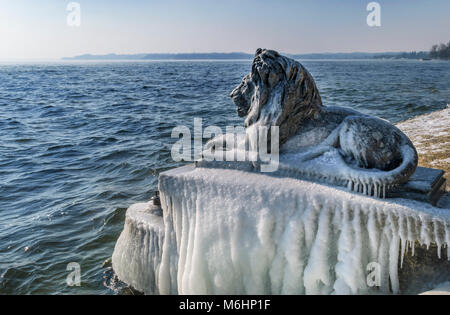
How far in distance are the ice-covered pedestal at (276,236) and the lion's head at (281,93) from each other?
637 millimetres

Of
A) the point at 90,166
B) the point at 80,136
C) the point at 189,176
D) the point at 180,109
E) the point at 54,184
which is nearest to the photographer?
the point at 189,176

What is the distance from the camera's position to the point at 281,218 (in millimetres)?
3449

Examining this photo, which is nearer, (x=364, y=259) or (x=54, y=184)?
(x=364, y=259)

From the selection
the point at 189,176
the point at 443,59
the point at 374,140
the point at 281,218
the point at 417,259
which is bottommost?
the point at 417,259

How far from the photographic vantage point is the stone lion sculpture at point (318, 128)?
339 centimetres

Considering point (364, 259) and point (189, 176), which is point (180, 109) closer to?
point (189, 176)

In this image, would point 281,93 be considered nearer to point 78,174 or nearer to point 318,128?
point 318,128

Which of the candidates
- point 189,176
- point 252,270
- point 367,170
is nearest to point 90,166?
point 189,176

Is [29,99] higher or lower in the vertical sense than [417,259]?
higher

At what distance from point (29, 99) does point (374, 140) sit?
25.3m

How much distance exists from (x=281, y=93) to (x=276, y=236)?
1.50 meters

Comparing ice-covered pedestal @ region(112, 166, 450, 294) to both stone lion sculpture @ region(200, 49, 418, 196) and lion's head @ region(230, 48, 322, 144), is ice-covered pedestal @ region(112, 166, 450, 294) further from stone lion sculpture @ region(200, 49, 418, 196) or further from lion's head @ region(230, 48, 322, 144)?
lion's head @ region(230, 48, 322, 144)

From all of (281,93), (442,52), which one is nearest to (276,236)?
(281,93)

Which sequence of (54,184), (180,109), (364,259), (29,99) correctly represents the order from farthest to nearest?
(29,99)
(180,109)
(54,184)
(364,259)
